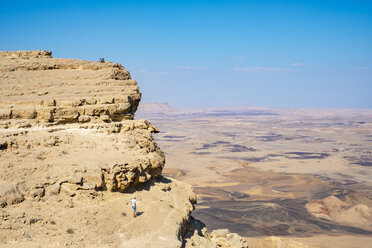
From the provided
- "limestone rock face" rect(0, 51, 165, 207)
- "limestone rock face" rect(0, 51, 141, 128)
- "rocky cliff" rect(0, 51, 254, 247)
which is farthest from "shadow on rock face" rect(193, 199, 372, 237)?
"limestone rock face" rect(0, 51, 165, 207)

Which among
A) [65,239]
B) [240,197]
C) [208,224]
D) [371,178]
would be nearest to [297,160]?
[371,178]

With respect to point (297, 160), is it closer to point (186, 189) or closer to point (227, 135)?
point (227, 135)

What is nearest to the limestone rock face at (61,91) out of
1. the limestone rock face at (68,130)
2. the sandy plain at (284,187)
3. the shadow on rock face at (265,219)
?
the limestone rock face at (68,130)

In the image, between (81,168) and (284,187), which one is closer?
(81,168)

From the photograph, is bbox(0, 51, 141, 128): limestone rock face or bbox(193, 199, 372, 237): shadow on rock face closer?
bbox(0, 51, 141, 128): limestone rock face

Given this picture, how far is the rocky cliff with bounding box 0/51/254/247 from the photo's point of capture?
1034cm

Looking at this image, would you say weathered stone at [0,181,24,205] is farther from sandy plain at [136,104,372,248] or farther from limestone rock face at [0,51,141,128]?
sandy plain at [136,104,372,248]

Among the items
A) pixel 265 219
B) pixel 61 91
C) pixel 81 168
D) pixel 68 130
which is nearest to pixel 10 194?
pixel 81 168

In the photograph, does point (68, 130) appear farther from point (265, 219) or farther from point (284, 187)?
point (284, 187)

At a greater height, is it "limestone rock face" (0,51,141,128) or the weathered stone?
"limestone rock face" (0,51,141,128)

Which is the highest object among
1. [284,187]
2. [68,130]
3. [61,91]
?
[61,91]

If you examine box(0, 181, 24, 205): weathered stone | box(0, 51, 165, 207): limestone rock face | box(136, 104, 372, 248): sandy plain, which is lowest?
box(136, 104, 372, 248): sandy plain

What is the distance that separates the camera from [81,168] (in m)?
11.9

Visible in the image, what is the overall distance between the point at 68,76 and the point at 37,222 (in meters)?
9.42
